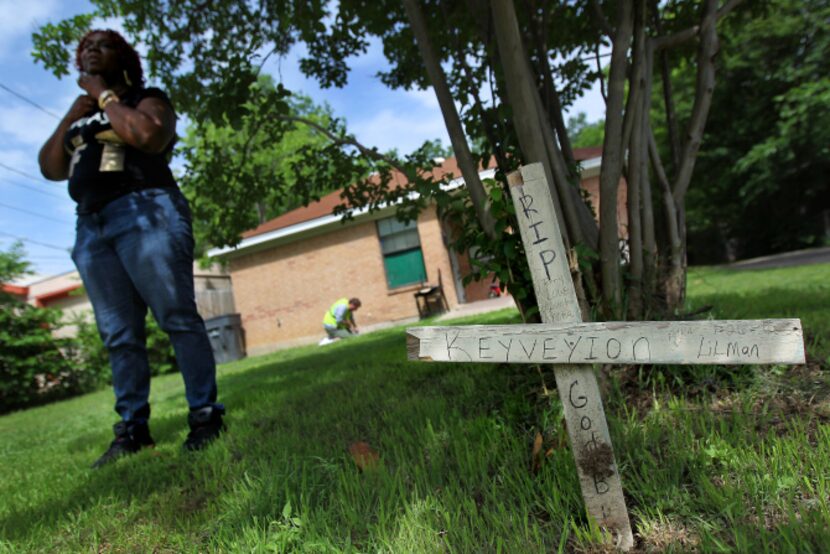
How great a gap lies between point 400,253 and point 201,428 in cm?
1061

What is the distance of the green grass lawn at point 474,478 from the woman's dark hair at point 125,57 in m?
2.09

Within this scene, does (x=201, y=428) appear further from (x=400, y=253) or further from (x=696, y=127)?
(x=400, y=253)

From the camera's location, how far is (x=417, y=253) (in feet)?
42.5

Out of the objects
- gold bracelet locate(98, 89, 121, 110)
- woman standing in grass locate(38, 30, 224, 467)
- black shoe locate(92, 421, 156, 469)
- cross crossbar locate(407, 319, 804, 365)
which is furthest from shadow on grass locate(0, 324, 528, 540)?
gold bracelet locate(98, 89, 121, 110)

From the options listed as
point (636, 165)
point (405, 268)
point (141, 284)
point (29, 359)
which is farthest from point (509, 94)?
point (29, 359)

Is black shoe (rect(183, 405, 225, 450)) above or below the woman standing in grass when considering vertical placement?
below

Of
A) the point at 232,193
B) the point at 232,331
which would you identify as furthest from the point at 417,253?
the point at 232,193

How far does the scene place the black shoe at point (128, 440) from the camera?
261cm

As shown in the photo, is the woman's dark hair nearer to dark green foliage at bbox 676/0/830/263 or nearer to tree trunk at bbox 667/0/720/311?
tree trunk at bbox 667/0/720/311

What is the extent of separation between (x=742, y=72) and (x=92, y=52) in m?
20.2

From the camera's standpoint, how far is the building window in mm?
12930

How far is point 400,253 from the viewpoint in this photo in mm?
13031

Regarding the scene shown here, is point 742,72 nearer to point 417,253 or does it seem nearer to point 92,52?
point 417,253

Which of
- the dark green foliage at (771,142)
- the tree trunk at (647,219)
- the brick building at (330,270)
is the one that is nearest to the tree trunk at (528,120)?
the tree trunk at (647,219)
